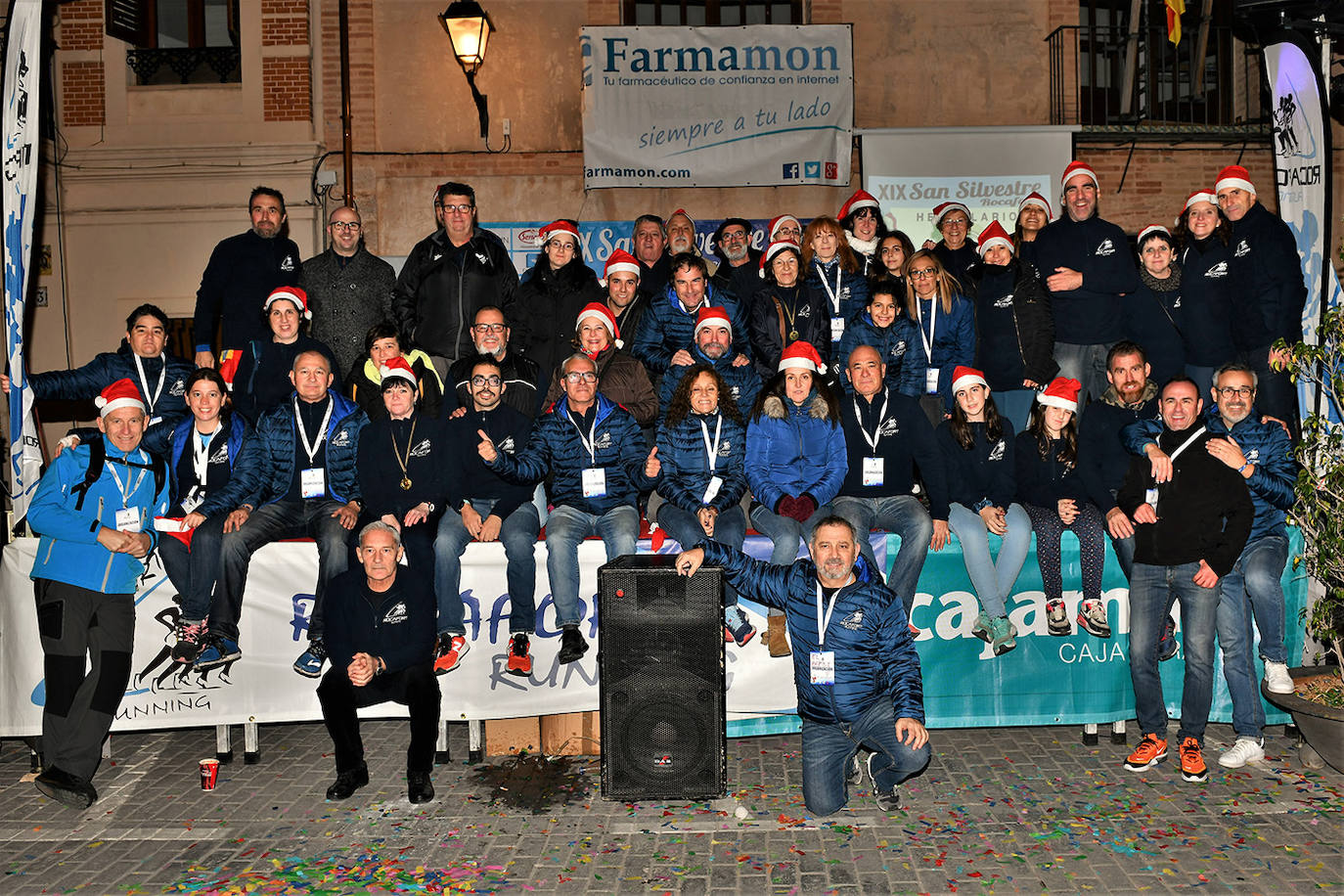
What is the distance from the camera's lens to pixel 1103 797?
597cm

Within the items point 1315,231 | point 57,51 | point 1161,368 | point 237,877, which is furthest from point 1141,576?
point 57,51

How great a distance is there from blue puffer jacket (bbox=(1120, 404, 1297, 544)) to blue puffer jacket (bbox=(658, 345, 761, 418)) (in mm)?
2525

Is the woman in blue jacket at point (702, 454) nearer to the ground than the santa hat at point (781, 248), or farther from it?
nearer to the ground

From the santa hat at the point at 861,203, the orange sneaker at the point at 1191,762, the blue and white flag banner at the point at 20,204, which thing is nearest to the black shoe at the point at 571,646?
the orange sneaker at the point at 1191,762

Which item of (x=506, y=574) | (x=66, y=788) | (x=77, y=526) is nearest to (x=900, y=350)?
(x=506, y=574)

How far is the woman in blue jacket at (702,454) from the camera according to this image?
22.9 ft

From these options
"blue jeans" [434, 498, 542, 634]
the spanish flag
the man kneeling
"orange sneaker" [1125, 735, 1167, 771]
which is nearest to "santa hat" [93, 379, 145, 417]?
the man kneeling

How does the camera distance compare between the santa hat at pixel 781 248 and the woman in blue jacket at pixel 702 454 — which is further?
the santa hat at pixel 781 248

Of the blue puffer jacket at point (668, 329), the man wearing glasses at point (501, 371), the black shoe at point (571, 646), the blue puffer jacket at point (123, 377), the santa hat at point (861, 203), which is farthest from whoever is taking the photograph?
the santa hat at point (861, 203)

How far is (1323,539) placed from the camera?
6340mm

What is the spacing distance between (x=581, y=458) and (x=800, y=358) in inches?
61.0

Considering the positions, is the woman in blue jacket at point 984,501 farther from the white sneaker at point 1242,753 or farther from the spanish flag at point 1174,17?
the spanish flag at point 1174,17

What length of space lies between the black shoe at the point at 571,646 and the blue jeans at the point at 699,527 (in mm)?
832

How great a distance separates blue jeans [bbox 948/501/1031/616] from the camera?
6.64 meters
